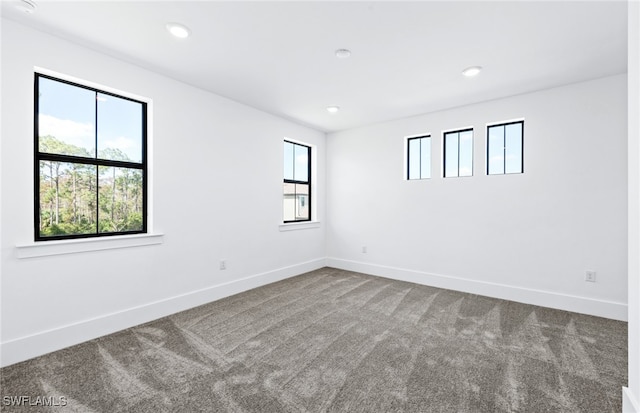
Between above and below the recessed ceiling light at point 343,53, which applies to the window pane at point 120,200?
below

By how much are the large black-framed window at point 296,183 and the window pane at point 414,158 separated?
1.84m

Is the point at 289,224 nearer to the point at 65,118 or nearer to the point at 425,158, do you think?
the point at 425,158

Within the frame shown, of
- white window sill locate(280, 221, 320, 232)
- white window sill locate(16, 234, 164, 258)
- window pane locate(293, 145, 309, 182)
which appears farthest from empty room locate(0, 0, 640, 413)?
window pane locate(293, 145, 309, 182)

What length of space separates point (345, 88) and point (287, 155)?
70.6 inches

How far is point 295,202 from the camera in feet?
16.6

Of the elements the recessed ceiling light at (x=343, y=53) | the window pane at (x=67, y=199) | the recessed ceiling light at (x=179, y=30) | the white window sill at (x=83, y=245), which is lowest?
the white window sill at (x=83, y=245)

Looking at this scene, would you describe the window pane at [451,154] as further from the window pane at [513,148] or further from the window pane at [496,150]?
the window pane at [513,148]

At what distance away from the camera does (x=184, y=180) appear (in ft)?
10.8

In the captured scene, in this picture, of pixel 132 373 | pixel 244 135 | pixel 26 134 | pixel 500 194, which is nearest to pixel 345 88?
pixel 244 135

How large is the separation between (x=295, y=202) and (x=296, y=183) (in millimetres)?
338

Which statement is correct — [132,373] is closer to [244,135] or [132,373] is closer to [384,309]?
[384,309]
